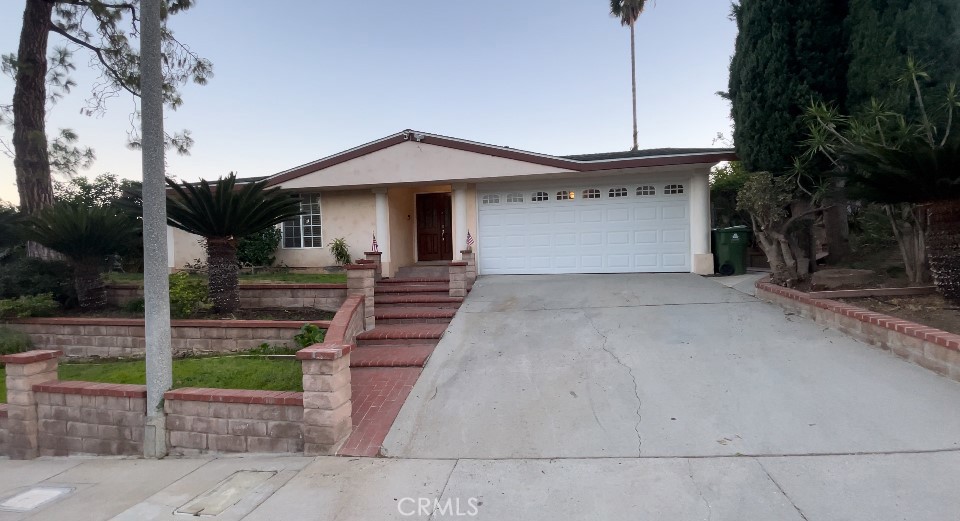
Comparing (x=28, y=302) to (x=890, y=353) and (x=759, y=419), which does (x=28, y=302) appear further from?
(x=890, y=353)

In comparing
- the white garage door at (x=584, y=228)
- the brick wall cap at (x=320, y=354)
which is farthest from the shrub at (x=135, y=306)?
the white garage door at (x=584, y=228)

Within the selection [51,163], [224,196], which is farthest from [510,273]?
[51,163]

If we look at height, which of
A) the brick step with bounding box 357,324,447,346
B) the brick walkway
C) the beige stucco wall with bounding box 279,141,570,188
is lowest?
the brick walkway

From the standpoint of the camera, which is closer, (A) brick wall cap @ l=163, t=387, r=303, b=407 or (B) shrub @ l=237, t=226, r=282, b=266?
(A) brick wall cap @ l=163, t=387, r=303, b=407

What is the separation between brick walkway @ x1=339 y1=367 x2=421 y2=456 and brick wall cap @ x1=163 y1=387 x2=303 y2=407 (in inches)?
25.9

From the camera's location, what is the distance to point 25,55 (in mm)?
10344

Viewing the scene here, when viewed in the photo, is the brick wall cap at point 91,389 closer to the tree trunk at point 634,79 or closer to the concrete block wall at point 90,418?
the concrete block wall at point 90,418

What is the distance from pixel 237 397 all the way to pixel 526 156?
8.14m

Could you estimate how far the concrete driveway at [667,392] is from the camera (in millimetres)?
4273

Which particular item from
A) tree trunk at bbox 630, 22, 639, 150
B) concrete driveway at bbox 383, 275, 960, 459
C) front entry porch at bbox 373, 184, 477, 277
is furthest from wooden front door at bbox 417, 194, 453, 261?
tree trunk at bbox 630, 22, 639, 150

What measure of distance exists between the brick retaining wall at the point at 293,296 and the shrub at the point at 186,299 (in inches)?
26.1

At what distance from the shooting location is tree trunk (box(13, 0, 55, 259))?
10.4 metres

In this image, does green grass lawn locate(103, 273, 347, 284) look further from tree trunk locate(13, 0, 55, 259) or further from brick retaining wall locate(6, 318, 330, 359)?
brick retaining wall locate(6, 318, 330, 359)

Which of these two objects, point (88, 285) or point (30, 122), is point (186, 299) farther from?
point (30, 122)
